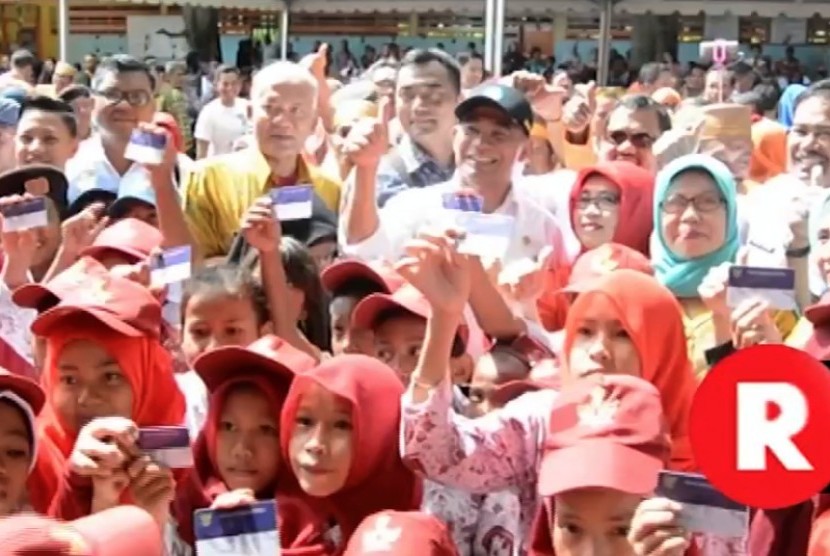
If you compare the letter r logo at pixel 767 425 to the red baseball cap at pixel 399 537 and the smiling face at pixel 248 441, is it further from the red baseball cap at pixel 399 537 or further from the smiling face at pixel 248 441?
the smiling face at pixel 248 441

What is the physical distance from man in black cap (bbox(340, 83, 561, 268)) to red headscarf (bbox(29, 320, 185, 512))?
1081mm

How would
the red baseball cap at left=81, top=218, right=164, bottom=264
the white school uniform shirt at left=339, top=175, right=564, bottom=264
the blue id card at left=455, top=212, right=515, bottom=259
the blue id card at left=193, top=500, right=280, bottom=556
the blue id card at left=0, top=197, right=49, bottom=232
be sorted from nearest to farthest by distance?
1. the blue id card at left=193, top=500, right=280, bottom=556
2. the blue id card at left=455, top=212, right=515, bottom=259
3. the blue id card at left=0, top=197, right=49, bottom=232
4. the red baseball cap at left=81, top=218, right=164, bottom=264
5. the white school uniform shirt at left=339, top=175, right=564, bottom=264

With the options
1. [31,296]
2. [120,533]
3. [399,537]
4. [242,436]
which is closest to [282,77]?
[31,296]

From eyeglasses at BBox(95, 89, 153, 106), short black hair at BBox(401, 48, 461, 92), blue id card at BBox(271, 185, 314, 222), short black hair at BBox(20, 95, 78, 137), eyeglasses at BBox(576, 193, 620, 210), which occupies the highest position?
short black hair at BBox(401, 48, 461, 92)

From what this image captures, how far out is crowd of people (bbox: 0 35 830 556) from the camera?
2.27 meters

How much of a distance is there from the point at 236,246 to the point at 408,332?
2.42ft

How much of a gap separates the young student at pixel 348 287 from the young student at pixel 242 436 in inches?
22.2

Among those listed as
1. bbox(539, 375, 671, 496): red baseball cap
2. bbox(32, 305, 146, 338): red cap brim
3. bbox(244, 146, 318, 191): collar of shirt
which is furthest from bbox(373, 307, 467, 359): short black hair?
bbox(244, 146, 318, 191): collar of shirt

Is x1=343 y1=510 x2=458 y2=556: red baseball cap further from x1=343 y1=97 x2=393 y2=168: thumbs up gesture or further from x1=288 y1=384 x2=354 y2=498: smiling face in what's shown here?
x1=343 y1=97 x2=393 y2=168: thumbs up gesture

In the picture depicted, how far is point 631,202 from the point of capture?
4.00 metres

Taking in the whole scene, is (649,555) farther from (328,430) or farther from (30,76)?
(30,76)

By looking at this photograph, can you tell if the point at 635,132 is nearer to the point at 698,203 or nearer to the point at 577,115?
the point at 698,203

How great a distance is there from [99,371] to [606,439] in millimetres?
1015

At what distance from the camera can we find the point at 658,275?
3525mm
